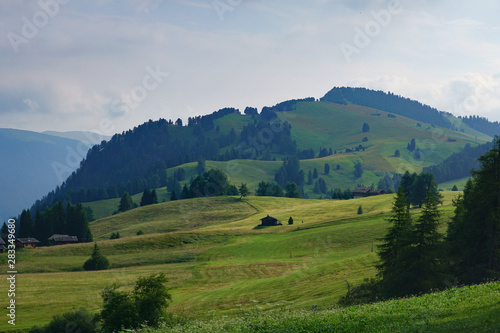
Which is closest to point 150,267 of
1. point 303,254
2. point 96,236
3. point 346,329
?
point 303,254

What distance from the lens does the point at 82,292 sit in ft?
201

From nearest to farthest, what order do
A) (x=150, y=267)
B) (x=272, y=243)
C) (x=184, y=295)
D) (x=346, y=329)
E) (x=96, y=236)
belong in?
(x=346, y=329) < (x=184, y=295) < (x=150, y=267) < (x=272, y=243) < (x=96, y=236)

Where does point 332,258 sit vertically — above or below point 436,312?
below

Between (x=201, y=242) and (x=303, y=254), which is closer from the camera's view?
(x=303, y=254)

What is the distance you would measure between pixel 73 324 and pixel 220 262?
140 feet

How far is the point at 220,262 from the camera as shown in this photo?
81.8m

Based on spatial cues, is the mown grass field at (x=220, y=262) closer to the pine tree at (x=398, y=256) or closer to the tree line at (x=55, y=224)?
the pine tree at (x=398, y=256)

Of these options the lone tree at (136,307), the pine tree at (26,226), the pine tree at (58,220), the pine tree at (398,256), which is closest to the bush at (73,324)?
the lone tree at (136,307)

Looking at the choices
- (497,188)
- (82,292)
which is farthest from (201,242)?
(497,188)

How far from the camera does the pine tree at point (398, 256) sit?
39.5 m

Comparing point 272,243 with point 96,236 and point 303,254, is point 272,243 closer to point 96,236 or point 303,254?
point 303,254

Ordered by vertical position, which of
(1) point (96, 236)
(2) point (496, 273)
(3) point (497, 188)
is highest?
(3) point (497, 188)

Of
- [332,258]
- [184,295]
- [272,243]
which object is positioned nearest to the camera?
[184,295]

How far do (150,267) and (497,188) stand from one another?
193 ft
